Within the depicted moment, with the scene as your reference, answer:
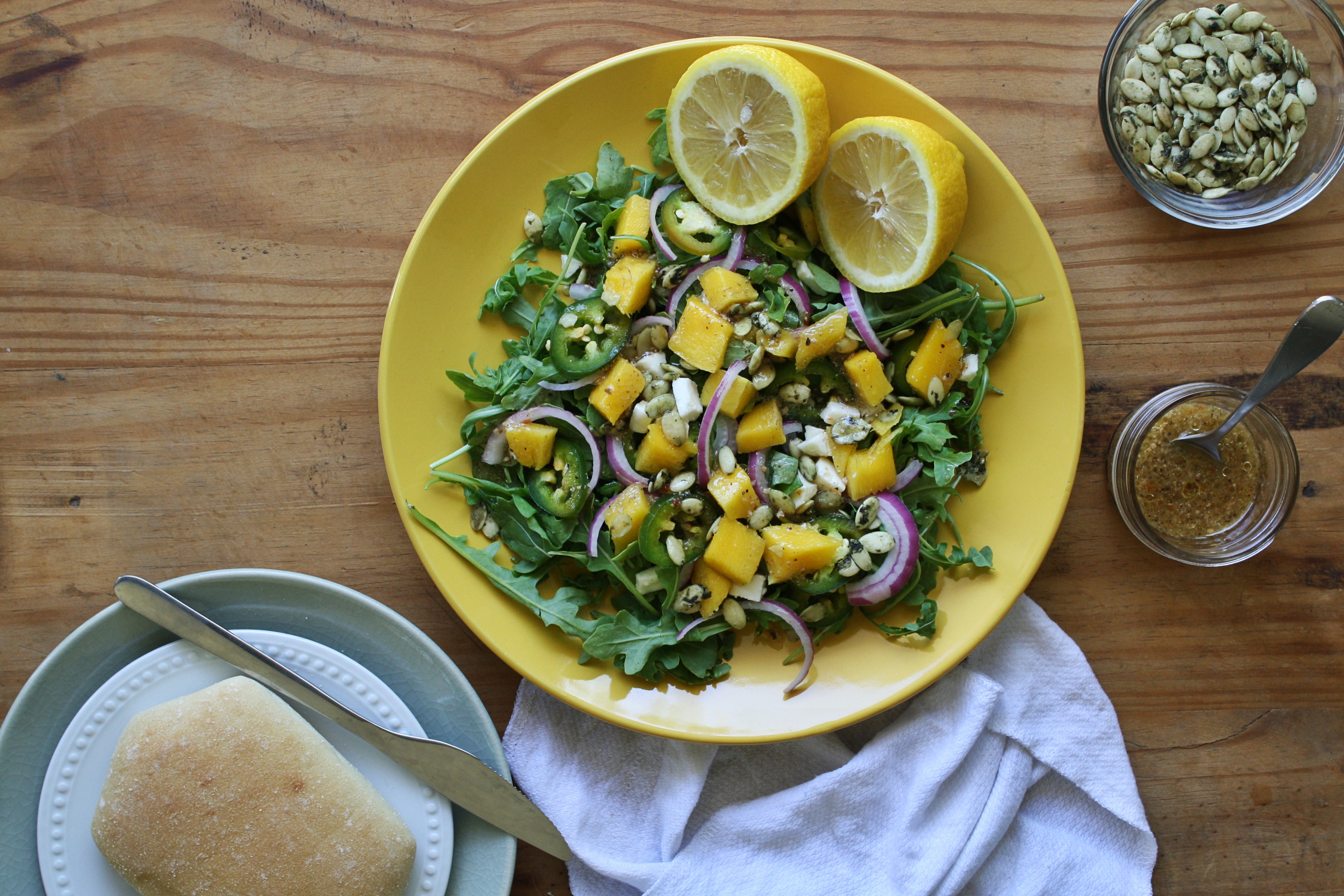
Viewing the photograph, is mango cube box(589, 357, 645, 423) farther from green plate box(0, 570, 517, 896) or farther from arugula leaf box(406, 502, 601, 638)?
green plate box(0, 570, 517, 896)

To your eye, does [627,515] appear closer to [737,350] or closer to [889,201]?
[737,350]

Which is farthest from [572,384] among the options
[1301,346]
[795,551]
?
[1301,346]

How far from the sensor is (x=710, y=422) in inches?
71.0

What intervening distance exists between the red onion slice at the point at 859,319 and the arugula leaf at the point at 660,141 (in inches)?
21.5

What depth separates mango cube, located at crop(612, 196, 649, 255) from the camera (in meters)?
1.86

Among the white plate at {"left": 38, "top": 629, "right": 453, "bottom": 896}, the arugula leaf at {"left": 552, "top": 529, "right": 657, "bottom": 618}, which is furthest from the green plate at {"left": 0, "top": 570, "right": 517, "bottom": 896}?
the arugula leaf at {"left": 552, "top": 529, "right": 657, "bottom": 618}

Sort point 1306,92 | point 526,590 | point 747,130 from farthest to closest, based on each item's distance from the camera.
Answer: point 1306,92 < point 526,590 < point 747,130

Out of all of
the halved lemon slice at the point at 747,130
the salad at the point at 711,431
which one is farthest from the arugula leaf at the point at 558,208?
the halved lemon slice at the point at 747,130

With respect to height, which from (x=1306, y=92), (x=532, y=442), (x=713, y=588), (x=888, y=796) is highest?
(x=1306, y=92)

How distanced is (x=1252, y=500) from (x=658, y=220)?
5.71 ft

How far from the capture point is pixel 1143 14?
1.94m

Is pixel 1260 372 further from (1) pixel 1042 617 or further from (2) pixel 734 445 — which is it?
(2) pixel 734 445

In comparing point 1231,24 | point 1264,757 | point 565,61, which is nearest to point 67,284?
point 565,61

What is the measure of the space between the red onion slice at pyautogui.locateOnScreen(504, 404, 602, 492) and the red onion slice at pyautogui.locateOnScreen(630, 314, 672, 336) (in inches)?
10.4
